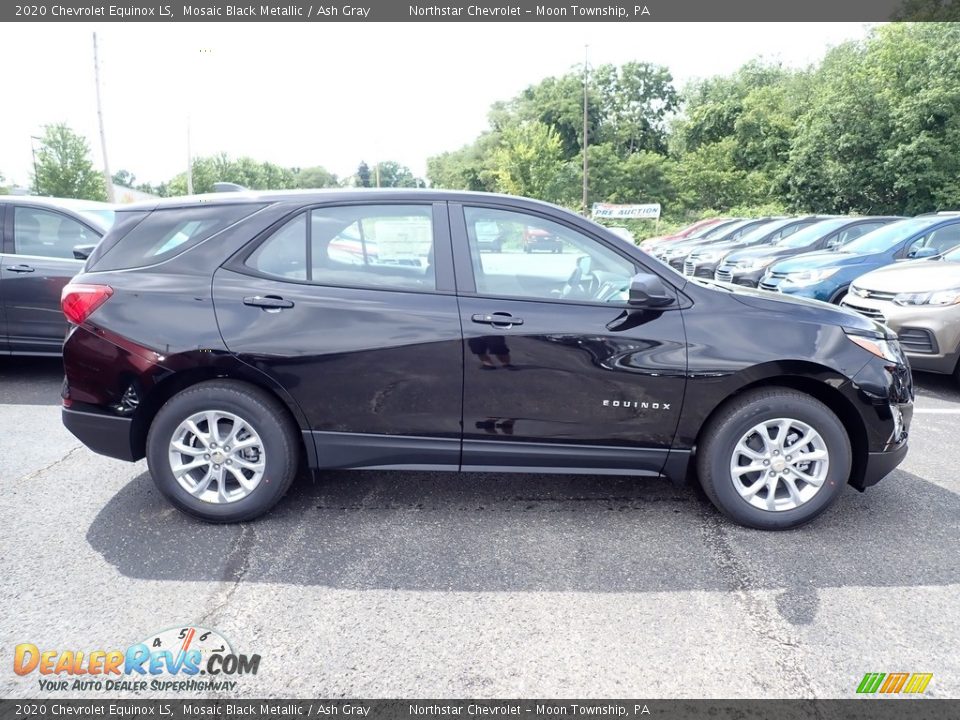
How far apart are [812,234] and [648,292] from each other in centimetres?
1033

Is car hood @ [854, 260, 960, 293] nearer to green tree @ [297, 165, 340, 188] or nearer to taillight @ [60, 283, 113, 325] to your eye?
taillight @ [60, 283, 113, 325]

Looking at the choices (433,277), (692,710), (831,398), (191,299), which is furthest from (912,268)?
(191,299)

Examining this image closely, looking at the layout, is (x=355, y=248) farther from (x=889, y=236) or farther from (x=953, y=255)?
(x=889, y=236)

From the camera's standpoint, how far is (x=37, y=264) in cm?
596

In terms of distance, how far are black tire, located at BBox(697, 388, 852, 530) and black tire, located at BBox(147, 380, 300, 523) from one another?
217 cm

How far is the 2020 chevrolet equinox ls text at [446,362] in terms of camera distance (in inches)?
127

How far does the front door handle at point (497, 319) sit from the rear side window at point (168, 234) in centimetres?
130

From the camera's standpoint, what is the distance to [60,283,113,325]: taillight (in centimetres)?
332

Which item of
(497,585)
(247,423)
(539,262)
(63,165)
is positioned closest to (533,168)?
(63,165)

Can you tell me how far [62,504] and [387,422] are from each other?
6.30ft

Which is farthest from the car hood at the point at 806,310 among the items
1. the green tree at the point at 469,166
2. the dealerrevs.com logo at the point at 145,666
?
the green tree at the point at 469,166

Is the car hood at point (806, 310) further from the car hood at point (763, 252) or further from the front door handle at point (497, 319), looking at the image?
the car hood at point (763, 252)

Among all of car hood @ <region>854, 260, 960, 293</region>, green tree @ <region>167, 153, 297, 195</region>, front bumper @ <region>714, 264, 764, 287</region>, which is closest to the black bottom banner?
car hood @ <region>854, 260, 960, 293</region>

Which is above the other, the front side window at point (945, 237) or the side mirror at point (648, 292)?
the front side window at point (945, 237)
